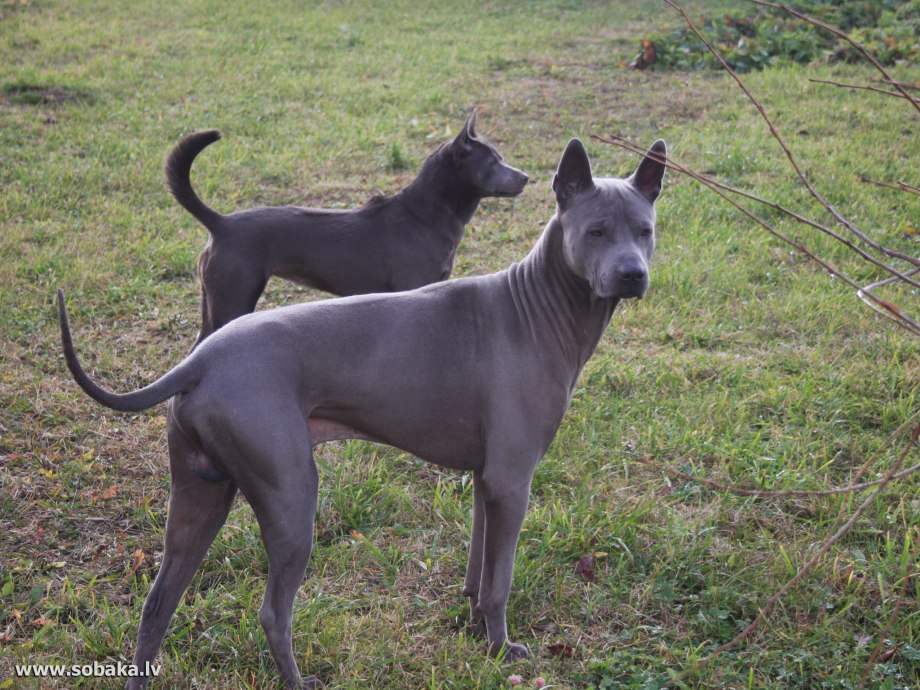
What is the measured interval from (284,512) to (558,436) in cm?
195

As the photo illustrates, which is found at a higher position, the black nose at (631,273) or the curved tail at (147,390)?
the black nose at (631,273)

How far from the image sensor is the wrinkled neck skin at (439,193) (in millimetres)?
5125

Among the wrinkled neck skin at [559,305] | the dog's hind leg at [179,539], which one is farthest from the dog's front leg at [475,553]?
the dog's hind leg at [179,539]

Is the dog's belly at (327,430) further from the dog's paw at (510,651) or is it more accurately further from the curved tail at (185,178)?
the curved tail at (185,178)

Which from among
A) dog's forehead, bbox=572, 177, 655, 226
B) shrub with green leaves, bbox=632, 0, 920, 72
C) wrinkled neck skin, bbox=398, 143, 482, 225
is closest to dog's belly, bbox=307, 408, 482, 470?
dog's forehead, bbox=572, 177, 655, 226

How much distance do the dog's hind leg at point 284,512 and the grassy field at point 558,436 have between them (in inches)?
11.1

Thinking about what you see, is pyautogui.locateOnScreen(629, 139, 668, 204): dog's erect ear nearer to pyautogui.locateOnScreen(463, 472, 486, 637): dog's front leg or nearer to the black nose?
the black nose

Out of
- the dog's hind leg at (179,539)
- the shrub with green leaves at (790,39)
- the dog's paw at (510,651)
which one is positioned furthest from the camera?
the shrub with green leaves at (790,39)

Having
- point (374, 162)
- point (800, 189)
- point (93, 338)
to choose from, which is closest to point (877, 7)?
point (800, 189)

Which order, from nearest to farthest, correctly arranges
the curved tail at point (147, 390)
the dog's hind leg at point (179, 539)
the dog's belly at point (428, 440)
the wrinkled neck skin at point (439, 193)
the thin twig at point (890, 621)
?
the thin twig at point (890, 621)
the curved tail at point (147, 390)
the dog's hind leg at point (179, 539)
the dog's belly at point (428, 440)
the wrinkled neck skin at point (439, 193)

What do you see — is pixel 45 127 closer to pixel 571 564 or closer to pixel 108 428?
pixel 108 428

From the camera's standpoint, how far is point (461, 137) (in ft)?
17.1

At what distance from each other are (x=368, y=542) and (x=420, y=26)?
1105 centimetres

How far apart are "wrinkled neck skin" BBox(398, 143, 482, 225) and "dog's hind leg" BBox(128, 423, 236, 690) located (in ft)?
8.41
